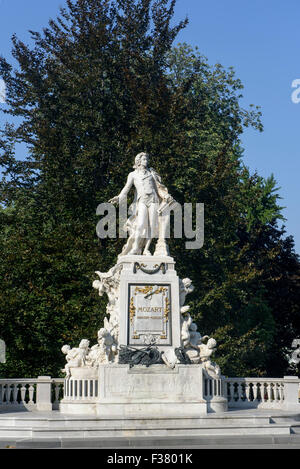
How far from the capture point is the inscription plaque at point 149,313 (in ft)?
62.1

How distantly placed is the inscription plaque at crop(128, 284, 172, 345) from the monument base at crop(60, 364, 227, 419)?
36.5 inches

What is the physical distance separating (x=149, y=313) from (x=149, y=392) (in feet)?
6.66

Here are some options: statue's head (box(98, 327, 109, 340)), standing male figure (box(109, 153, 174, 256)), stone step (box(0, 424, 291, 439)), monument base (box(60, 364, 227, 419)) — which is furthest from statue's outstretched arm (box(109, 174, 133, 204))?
stone step (box(0, 424, 291, 439))

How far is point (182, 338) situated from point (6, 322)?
11.9m

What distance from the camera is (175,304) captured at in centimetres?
1930

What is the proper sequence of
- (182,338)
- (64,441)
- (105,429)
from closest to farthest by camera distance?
1. (64,441)
2. (105,429)
3. (182,338)

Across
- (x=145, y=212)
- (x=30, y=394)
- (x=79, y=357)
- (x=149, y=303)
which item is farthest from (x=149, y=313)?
(x=30, y=394)

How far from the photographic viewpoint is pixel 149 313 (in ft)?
62.7

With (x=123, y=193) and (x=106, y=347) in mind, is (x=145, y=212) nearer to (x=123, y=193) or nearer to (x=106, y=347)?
(x=123, y=193)

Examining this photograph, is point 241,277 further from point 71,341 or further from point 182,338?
point 182,338

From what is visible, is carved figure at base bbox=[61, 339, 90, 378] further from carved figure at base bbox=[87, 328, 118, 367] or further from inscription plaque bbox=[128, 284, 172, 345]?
inscription plaque bbox=[128, 284, 172, 345]

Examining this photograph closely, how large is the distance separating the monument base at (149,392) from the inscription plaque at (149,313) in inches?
36.5

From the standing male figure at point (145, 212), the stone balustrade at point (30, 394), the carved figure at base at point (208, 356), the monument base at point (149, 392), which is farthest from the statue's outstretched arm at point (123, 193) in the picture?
the stone balustrade at point (30, 394)
